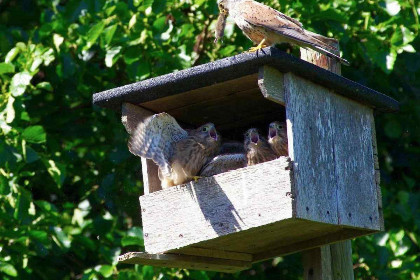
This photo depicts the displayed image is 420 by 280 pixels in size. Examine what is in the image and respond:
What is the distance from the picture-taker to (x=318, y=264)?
15.2 ft

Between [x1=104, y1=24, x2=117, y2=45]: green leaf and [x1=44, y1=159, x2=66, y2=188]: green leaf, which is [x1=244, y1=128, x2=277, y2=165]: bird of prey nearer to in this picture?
[x1=104, y1=24, x2=117, y2=45]: green leaf

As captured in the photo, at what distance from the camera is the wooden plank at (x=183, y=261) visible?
446 centimetres

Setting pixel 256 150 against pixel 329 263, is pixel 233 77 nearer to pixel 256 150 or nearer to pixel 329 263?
pixel 256 150

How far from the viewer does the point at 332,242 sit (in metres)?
4.59

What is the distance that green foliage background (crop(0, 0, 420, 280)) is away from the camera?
20.4 feet

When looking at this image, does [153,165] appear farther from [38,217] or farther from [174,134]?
[38,217]

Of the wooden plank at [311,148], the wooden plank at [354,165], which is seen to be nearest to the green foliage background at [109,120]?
the wooden plank at [354,165]

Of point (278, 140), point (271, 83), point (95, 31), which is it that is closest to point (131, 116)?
point (278, 140)

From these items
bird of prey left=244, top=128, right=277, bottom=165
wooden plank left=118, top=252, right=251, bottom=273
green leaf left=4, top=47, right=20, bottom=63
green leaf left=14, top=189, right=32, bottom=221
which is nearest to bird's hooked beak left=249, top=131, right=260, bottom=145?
bird of prey left=244, top=128, right=277, bottom=165

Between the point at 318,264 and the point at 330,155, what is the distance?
55cm

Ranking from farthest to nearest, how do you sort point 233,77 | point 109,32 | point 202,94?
point 109,32, point 202,94, point 233,77

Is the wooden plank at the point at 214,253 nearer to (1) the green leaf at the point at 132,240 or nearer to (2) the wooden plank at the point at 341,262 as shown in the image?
(2) the wooden plank at the point at 341,262

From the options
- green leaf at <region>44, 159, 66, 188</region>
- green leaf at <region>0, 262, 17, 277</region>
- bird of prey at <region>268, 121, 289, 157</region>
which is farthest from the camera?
green leaf at <region>44, 159, 66, 188</region>

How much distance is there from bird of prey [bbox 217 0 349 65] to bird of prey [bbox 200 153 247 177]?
1.75 feet
